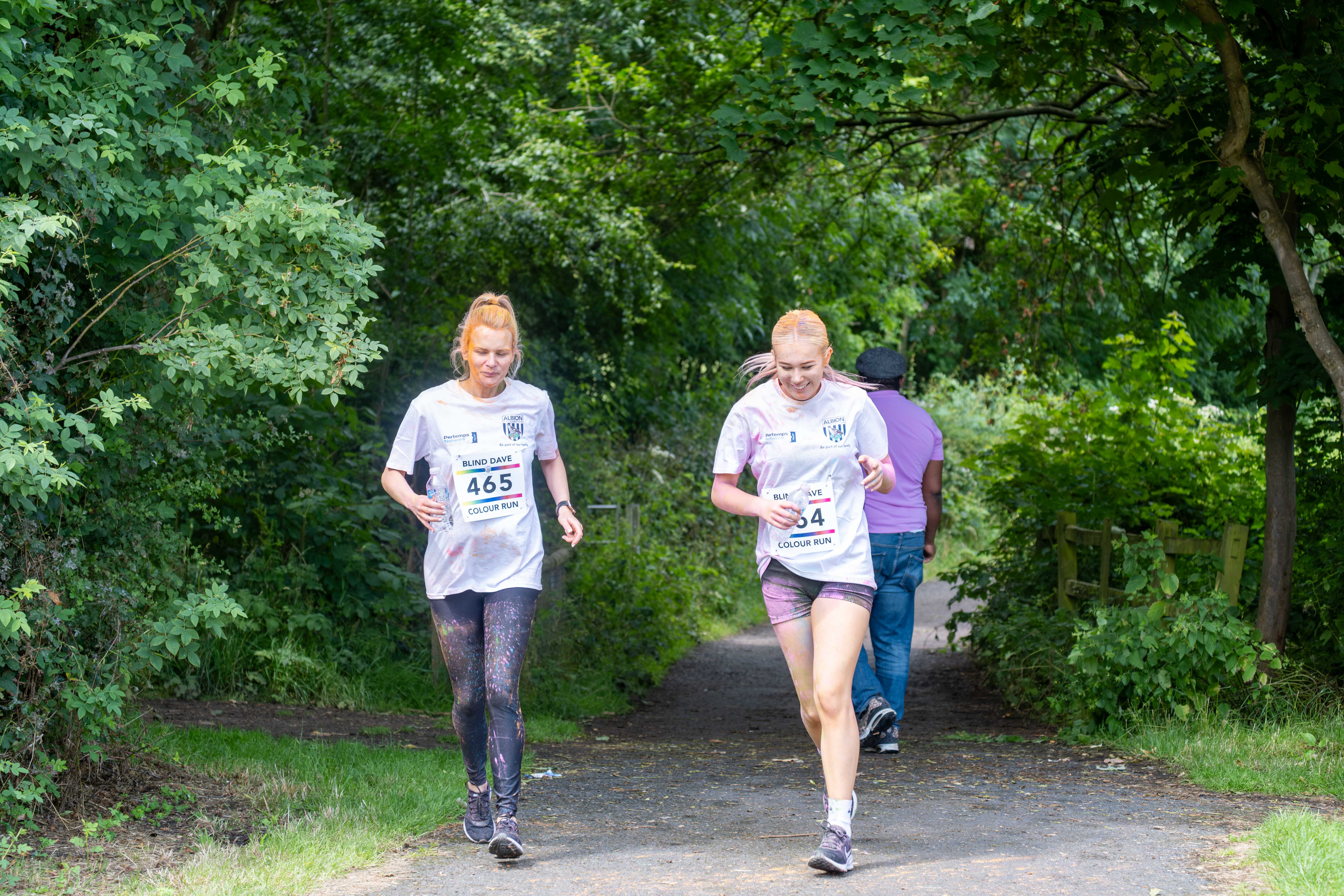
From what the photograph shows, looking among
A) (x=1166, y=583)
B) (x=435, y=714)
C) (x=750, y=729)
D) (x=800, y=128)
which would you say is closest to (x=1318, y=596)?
(x=1166, y=583)

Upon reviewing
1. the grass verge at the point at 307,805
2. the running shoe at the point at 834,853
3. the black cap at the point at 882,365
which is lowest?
the grass verge at the point at 307,805

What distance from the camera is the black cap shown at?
7059 mm

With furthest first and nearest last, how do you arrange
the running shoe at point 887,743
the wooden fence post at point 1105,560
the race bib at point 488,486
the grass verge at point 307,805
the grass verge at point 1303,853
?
1. the wooden fence post at point 1105,560
2. the running shoe at point 887,743
3. the race bib at point 488,486
4. the grass verge at point 307,805
5. the grass verge at point 1303,853

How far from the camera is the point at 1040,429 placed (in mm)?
11438

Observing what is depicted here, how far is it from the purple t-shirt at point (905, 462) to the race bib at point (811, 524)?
2259mm

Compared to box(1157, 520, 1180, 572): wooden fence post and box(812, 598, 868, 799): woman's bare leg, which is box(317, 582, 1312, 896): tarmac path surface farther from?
box(1157, 520, 1180, 572): wooden fence post

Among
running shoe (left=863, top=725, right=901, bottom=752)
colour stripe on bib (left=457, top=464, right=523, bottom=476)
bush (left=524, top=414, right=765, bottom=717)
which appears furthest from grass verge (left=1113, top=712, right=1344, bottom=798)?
bush (left=524, top=414, right=765, bottom=717)

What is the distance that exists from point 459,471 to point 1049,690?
5.26 metres

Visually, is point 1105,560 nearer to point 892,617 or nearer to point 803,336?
point 892,617

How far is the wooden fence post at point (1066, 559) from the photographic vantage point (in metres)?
9.55

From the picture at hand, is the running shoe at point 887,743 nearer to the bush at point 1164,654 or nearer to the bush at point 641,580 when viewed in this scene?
the bush at point 1164,654

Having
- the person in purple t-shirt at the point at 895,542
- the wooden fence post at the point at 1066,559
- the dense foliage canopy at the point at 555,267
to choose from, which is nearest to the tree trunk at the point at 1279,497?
the dense foliage canopy at the point at 555,267

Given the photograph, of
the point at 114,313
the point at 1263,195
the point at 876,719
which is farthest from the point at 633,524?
the point at 114,313

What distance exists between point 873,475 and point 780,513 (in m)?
0.36
